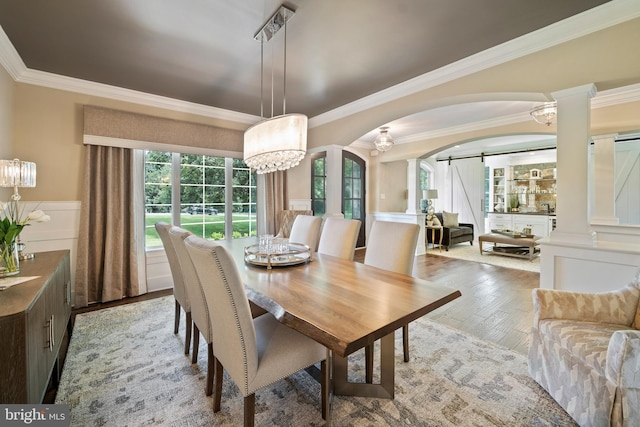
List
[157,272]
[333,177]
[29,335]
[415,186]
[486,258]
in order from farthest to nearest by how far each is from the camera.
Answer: [415,186]
[486,258]
[333,177]
[157,272]
[29,335]

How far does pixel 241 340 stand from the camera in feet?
3.90

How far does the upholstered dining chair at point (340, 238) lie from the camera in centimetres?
246

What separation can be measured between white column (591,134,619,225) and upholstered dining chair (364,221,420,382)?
371 centimetres

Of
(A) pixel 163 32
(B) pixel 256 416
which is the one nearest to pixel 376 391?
(B) pixel 256 416

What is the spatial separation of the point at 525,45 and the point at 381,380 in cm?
276

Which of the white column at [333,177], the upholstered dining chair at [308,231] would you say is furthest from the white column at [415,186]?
the upholstered dining chair at [308,231]

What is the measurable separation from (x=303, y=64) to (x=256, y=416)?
2.83 metres

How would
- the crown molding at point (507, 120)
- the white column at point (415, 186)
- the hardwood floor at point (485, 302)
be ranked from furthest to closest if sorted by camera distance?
1. the white column at point (415, 186)
2. the crown molding at point (507, 120)
3. the hardwood floor at point (485, 302)

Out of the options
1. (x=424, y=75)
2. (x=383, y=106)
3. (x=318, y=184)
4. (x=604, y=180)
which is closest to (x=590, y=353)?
(x=424, y=75)

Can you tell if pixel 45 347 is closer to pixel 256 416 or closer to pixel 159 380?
pixel 159 380

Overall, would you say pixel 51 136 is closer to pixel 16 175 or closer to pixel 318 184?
pixel 16 175

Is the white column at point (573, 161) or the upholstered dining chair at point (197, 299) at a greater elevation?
the white column at point (573, 161)

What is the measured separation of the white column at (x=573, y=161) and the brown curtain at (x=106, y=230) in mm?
4417

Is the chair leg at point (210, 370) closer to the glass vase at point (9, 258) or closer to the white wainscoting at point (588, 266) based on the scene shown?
the glass vase at point (9, 258)
